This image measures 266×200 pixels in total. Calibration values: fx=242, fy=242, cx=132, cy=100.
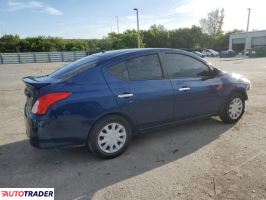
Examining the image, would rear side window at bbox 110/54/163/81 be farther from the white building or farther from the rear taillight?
the white building

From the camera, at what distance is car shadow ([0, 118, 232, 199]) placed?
3.11m

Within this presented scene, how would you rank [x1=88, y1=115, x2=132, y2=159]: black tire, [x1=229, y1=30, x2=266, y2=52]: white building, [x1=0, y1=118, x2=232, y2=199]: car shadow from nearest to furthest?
1. [x1=0, y1=118, x2=232, y2=199]: car shadow
2. [x1=88, y1=115, x2=132, y2=159]: black tire
3. [x1=229, y1=30, x2=266, y2=52]: white building

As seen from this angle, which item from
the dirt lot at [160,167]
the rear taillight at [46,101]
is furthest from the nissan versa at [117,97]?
the dirt lot at [160,167]

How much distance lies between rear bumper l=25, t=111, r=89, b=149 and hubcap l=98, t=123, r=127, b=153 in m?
0.28

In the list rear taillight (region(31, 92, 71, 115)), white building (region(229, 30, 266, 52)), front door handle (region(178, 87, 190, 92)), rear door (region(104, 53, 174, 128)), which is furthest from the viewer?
white building (region(229, 30, 266, 52))

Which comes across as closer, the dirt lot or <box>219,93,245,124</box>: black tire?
the dirt lot

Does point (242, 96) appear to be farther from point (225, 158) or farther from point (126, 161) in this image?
point (126, 161)

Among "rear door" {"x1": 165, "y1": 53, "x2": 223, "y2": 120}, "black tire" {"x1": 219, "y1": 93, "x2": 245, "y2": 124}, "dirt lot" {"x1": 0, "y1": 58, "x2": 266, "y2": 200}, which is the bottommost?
"dirt lot" {"x1": 0, "y1": 58, "x2": 266, "y2": 200}

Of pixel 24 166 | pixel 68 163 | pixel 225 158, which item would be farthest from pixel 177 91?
pixel 24 166

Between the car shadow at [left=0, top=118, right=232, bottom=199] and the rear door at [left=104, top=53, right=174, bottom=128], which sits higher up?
the rear door at [left=104, top=53, right=174, bottom=128]

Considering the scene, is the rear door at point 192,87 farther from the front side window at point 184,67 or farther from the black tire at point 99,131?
the black tire at point 99,131

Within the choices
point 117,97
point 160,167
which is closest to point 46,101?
point 117,97

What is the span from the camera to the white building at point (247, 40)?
45.5m

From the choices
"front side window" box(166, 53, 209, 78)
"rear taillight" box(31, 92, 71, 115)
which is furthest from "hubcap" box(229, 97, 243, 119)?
"rear taillight" box(31, 92, 71, 115)
